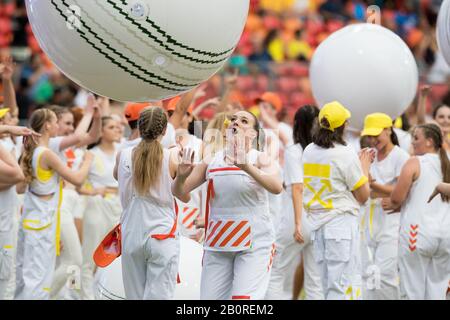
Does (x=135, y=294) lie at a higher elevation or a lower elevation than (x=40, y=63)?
lower

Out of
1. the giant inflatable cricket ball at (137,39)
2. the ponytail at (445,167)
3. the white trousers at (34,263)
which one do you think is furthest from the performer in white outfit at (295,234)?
the giant inflatable cricket ball at (137,39)

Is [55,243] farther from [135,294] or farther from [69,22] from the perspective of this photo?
[69,22]

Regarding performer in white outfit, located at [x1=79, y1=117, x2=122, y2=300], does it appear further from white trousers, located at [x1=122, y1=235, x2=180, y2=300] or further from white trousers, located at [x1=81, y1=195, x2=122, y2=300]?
white trousers, located at [x1=122, y1=235, x2=180, y2=300]

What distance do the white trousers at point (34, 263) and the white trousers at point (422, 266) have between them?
8.88 ft

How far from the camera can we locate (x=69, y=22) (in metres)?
3.96

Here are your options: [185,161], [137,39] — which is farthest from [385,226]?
[137,39]

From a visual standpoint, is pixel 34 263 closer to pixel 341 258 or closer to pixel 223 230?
pixel 223 230

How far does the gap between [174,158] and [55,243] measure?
6.42 ft

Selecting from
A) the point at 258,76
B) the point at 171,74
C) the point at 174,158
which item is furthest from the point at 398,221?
the point at 258,76

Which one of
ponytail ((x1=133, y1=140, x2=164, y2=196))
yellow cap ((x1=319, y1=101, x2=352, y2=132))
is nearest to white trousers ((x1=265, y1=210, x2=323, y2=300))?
yellow cap ((x1=319, y1=101, x2=352, y2=132))

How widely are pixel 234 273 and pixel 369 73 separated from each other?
228 cm

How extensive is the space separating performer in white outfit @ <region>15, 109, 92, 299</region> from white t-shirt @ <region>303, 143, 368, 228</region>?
1.75 m

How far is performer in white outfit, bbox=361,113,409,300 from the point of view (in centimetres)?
770

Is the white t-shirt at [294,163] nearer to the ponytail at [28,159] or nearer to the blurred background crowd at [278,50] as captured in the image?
the ponytail at [28,159]
